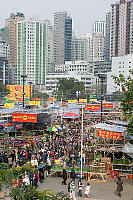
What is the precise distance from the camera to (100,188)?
1606 centimetres

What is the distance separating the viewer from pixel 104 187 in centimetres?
1625

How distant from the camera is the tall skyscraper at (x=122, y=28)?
124250 millimetres

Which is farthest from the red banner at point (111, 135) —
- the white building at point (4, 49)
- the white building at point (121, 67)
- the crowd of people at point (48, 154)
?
the white building at point (4, 49)

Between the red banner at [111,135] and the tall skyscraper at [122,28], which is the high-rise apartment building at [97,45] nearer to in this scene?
the tall skyscraper at [122,28]

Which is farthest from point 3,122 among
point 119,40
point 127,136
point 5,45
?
point 5,45

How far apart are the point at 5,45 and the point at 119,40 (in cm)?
6546

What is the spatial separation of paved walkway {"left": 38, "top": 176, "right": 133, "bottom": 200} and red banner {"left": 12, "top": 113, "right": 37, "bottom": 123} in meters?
10.7

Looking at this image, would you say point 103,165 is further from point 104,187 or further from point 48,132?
point 48,132

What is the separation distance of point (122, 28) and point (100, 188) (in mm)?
117804

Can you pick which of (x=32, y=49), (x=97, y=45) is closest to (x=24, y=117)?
(x=32, y=49)

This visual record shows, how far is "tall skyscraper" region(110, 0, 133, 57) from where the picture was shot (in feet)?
408

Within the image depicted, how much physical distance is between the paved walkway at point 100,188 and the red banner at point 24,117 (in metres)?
10.7

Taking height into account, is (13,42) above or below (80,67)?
above

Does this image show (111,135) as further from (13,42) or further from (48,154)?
(13,42)
